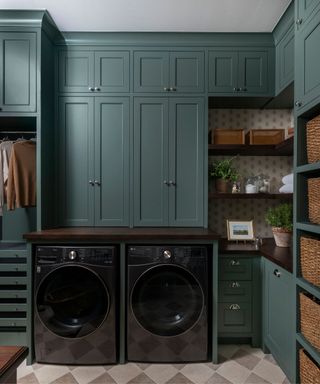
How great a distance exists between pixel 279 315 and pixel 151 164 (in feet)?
5.25

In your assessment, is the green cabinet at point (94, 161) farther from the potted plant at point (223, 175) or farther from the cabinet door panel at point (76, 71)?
the potted plant at point (223, 175)

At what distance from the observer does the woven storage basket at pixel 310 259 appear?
1412 mm

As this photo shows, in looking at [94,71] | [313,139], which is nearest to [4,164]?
[94,71]

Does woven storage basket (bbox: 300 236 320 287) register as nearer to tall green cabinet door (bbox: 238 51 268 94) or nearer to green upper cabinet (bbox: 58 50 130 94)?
tall green cabinet door (bbox: 238 51 268 94)

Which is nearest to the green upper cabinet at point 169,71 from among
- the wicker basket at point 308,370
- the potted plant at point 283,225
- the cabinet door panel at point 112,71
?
the cabinet door panel at point 112,71

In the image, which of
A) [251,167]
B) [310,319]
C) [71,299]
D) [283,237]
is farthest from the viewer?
[251,167]

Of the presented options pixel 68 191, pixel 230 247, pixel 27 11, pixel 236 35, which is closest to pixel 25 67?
pixel 27 11

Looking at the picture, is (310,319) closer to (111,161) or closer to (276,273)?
(276,273)

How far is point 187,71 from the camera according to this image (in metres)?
2.45

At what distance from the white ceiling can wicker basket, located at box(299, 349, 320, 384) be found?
2.51m

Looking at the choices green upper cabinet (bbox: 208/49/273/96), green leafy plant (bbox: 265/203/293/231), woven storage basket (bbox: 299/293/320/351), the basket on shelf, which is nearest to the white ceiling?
green upper cabinet (bbox: 208/49/273/96)

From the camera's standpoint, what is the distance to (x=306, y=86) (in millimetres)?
1505

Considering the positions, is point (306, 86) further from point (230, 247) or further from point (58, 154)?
point (58, 154)

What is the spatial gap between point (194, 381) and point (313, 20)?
2416 mm
